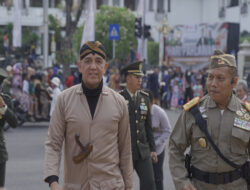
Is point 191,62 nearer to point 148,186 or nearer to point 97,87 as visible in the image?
point 148,186

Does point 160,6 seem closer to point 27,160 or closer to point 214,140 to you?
point 27,160

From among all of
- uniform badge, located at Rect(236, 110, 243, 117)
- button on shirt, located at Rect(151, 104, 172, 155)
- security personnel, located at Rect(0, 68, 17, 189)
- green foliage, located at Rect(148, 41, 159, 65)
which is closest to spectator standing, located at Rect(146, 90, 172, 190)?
button on shirt, located at Rect(151, 104, 172, 155)

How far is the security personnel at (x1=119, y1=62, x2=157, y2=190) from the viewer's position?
6.54m

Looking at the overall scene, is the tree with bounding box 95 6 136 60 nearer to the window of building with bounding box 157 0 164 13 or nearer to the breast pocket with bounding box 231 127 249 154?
the window of building with bounding box 157 0 164 13

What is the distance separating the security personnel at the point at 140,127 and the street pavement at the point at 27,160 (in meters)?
1.93

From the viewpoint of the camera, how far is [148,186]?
6465 millimetres

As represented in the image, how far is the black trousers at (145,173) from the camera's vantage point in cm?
647

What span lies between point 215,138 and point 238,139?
175 mm

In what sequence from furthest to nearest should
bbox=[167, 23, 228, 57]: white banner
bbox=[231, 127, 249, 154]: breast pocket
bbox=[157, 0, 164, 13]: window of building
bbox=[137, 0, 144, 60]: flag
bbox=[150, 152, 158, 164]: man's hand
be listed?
bbox=[157, 0, 164, 13]: window of building < bbox=[167, 23, 228, 57]: white banner < bbox=[137, 0, 144, 60]: flag < bbox=[150, 152, 158, 164]: man's hand < bbox=[231, 127, 249, 154]: breast pocket

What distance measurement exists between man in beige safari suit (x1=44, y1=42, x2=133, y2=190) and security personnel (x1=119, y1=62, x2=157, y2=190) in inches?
89.1

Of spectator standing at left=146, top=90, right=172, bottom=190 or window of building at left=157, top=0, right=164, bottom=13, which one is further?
window of building at left=157, top=0, right=164, bottom=13

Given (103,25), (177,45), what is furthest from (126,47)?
(177,45)

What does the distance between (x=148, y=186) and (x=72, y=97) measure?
101 inches

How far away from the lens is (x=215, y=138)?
4.30m
